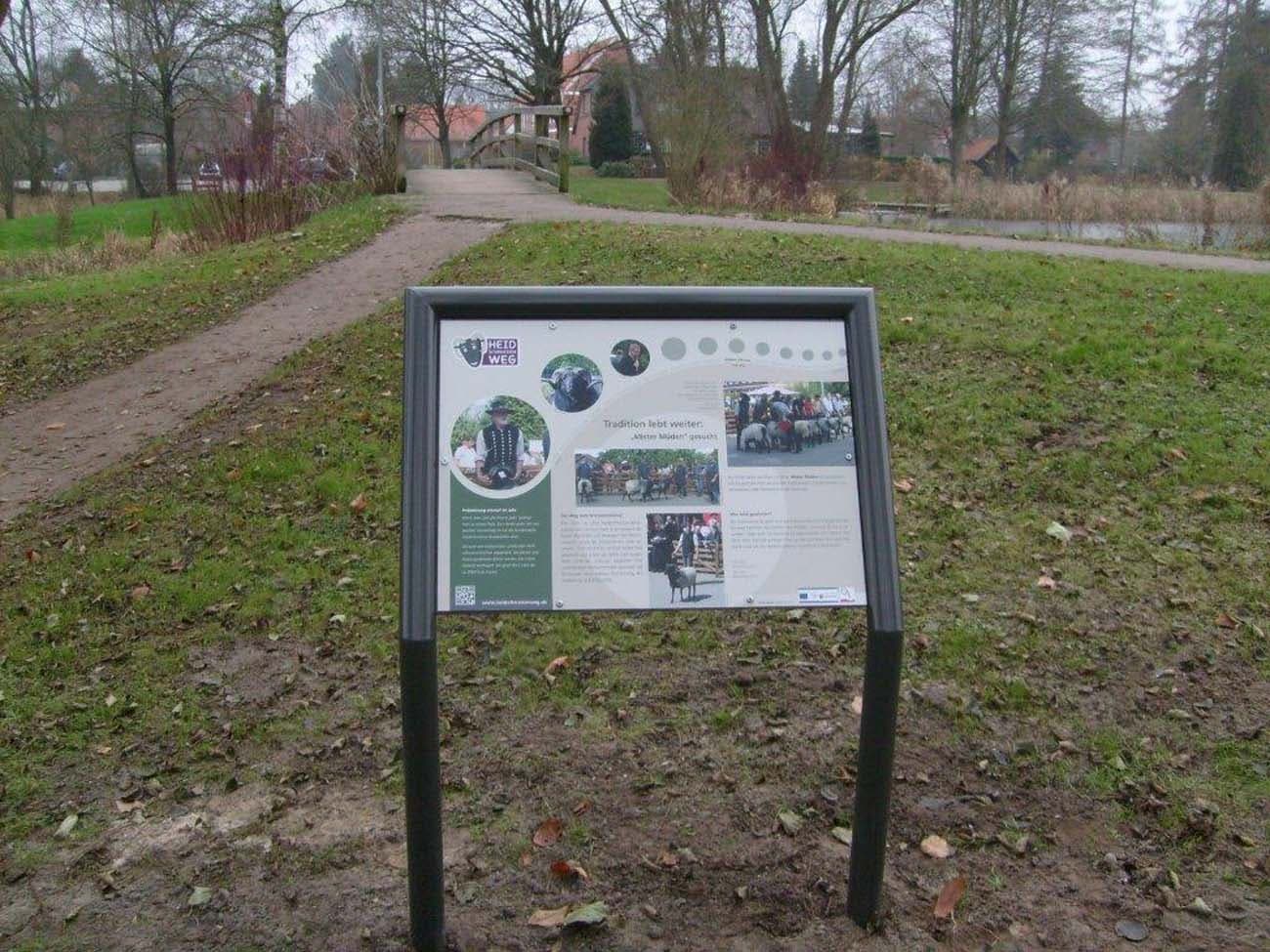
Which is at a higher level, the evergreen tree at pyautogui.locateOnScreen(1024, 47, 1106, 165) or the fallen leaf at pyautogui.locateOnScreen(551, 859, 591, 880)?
the evergreen tree at pyautogui.locateOnScreen(1024, 47, 1106, 165)

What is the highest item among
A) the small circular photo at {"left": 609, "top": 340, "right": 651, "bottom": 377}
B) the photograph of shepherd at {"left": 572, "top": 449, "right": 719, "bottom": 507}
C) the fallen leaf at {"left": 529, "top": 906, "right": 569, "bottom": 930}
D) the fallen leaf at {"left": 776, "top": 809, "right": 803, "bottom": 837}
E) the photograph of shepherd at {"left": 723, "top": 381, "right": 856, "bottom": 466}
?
the small circular photo at {"left": 609, "top": 340, "right": 651, "bottom": 377}

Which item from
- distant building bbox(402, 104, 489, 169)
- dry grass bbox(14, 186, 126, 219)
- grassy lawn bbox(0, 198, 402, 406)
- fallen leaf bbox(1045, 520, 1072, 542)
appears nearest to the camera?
fallen leaf bbox(1045, 520, 1072, 542)

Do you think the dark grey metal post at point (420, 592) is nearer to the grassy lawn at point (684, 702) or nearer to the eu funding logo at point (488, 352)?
the eu funding logo at point (488, 352)

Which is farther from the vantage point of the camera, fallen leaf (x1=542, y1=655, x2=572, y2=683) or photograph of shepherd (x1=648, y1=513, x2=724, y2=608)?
fallen leaf (x1=542, y1=655, x2=572, y2=683)

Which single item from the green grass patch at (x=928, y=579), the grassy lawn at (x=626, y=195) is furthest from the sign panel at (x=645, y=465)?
the grassy lawn at (x=626, y=195)

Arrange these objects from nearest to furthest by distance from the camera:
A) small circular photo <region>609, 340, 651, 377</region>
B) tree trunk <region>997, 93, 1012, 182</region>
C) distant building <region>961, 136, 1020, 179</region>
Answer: small circular photo <region>609, 340, 651, 377</region>
tree trunk <region>997, 93, 1012, 182</region>
distant building <region>961, 136, 1020, 179</region>

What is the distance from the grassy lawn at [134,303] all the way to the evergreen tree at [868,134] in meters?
39.6

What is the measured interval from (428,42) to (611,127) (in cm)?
788

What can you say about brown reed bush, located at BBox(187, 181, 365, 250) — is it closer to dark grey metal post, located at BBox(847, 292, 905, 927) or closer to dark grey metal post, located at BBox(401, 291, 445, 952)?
dark grey metal post, located at BBox(401, 291, 445, 952)

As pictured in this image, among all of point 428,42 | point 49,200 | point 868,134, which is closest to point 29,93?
point 49,200

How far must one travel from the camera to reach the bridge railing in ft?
65.8

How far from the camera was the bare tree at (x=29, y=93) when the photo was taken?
40625mm

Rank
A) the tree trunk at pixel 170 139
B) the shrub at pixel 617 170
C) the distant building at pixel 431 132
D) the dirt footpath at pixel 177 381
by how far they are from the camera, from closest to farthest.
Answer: the dirt footpath at pixel 177 381
the shrub at pixel 617 170
the tree trunk at pixel 170 139
the distant building at pixel 431 132

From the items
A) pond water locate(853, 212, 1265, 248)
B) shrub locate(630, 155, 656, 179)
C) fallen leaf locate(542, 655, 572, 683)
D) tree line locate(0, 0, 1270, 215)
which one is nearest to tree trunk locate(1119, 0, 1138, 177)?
tree line locate(0, 0, 1270, 215)
